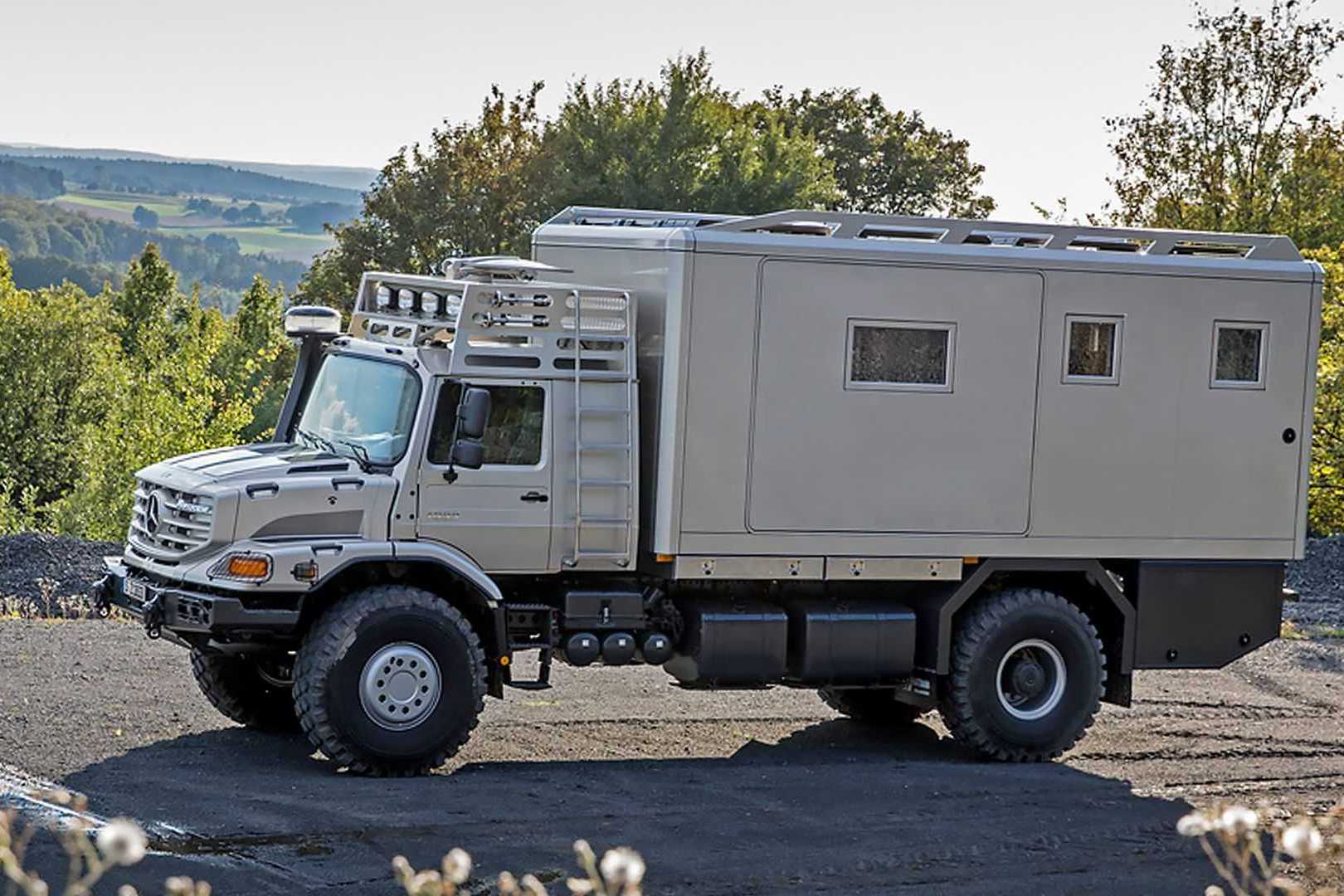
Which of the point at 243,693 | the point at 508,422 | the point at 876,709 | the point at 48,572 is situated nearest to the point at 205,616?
the point at 243,693

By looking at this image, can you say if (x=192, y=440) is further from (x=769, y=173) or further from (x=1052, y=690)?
(x=1052, y=690)

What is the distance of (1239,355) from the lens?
13312 mm

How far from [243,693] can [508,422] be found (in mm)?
2601

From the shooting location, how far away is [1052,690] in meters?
13.0

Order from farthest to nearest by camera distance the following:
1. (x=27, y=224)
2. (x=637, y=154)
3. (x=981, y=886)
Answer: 1. (x=27, y=224)
2. (x=637, y=154)
3. (x=981, y=886)

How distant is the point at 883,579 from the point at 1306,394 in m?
3.42

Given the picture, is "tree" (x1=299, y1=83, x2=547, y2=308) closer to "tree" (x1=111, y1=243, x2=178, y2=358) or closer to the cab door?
"tree" (x1=111, y1=243, x2=178, y2=358)

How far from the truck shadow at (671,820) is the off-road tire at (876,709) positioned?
151 centimetres

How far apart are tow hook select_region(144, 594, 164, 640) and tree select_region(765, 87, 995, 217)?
160 ft

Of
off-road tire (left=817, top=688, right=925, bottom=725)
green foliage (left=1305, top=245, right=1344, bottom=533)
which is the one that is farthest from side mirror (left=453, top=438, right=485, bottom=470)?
green foliage (left=1305, top=245, right=1344, bottom=533)

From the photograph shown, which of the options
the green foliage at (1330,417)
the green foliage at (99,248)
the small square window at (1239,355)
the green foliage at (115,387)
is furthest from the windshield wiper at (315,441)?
the green foliage at (99,248)

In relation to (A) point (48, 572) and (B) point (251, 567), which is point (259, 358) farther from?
(B) point (251, 567)

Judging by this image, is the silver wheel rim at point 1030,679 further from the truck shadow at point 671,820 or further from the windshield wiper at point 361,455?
the windshield wiper at point 361,455

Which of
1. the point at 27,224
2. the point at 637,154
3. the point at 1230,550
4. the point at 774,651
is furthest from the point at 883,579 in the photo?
the point at 27,224
